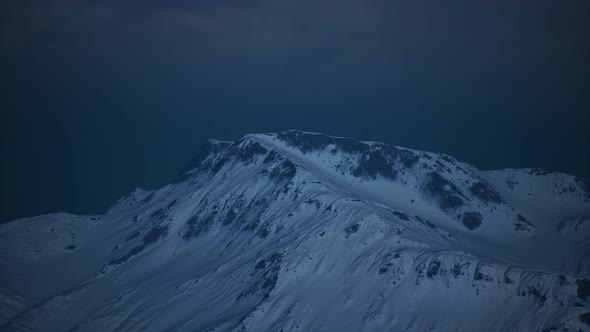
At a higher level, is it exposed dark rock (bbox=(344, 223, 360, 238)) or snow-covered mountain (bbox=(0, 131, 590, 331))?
exposed dark rock (bbox=(344, 223, 360, 238))

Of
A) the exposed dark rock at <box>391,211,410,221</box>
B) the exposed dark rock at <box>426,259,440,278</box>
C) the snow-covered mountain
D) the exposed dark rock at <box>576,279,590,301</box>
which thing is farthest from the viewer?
the exposed dark rock at <box>391,211,410,221</box>

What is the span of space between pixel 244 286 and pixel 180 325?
79.9 feet

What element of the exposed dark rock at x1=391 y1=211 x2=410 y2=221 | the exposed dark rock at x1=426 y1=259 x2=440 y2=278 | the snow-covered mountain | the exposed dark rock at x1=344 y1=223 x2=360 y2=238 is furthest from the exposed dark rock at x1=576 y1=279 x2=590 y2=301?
the exposed dark rock at x1=391 y1=211 x2=410 y2=221

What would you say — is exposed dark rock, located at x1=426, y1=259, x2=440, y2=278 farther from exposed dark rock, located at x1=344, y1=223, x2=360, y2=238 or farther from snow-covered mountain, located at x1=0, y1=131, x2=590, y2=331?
exposed dark rock, located at x1=344, y1=223, x2=360, y2=238

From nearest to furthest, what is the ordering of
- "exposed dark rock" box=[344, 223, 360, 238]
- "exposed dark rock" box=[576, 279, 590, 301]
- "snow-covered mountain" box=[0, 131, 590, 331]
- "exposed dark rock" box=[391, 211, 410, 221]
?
"exposed dark rock" box=[576, 279, 590, 301] → "snow-covered mountain" box=[0, 131, 590, 331] → "exposed dark rock" box=[344, 223, 360, 238] → "exposed dark rock" box=[391, 211, 410, 221]

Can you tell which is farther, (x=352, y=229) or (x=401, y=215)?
(x=401, y=215)

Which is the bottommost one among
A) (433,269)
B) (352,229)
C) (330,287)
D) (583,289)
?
(583,289)

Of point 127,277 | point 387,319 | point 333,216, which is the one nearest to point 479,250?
point 333,216

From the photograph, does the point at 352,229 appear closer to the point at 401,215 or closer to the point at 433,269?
the point at 401,215

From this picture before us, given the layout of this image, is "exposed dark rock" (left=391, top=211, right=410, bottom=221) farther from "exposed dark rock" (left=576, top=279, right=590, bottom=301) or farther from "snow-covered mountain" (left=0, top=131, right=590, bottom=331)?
"exposed dark rock" (left=576, top=279, right=590, bottom=301)

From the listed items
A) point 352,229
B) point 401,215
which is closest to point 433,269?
point 352,229

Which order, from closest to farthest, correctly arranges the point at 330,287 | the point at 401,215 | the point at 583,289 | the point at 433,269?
the point at 583,289 < the point at 433,269 < the point at 330,287 < the point at 401,215

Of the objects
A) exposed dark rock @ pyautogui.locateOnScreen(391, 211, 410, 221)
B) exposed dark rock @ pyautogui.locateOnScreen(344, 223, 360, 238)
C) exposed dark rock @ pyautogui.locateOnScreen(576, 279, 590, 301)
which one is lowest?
exposed dark rock @ pyautogui.locateOnScreen(576, 279, 590, 301)

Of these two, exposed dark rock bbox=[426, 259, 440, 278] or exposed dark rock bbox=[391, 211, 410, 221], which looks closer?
exposed dark rock bbox=[426, 259, 440, 278]
